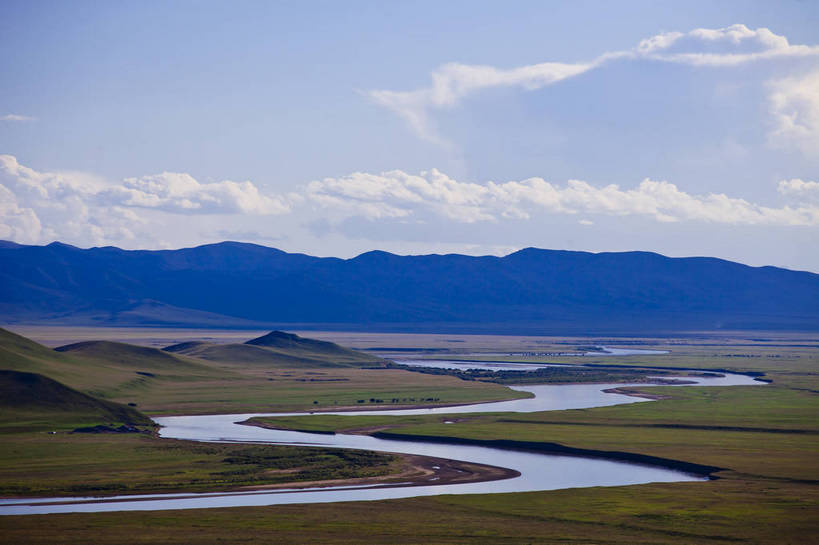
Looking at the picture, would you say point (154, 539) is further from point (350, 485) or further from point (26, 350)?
point (26, 350)

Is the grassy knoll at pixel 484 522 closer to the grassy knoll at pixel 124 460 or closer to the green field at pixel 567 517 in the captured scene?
the green field at pixel 567 517

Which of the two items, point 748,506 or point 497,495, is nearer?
point 748,506

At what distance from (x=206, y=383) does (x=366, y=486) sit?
84398 mm

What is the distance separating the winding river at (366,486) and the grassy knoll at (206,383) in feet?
33.0

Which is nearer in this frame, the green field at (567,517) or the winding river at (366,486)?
the green field at (567,517)

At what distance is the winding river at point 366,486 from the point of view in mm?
63281

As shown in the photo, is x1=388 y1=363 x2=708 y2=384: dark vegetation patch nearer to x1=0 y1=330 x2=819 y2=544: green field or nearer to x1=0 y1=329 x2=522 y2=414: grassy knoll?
x1=0 y1=329 x2=522 y2=414: grassy knoll

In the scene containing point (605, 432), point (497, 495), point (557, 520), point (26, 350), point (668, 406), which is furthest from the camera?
point (26, 350)

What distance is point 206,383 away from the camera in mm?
150250

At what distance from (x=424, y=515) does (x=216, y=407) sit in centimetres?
6677

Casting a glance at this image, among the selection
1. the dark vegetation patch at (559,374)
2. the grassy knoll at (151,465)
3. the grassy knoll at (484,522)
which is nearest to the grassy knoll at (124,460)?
the grassy knoll at (151,465)

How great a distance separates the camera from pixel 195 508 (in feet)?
202

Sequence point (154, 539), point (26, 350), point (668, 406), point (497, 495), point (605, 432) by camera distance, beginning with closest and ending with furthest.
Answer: point (154, 539) → point (497, 495) → point (605, 432) → point (668, 406) → point (26, 350)

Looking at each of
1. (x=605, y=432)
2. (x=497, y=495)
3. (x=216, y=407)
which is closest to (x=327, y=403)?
(x=216, y=407)
